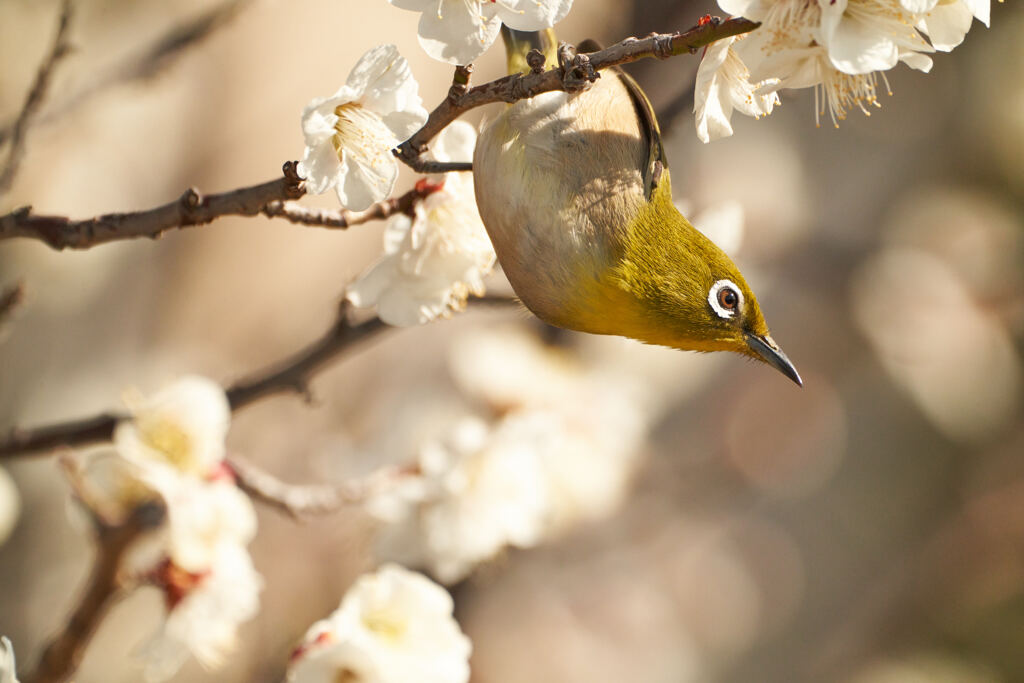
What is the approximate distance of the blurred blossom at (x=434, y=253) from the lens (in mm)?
380

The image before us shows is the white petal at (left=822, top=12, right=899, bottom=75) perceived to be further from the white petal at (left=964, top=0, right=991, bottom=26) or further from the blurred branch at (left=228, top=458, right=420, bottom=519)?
the blurred branch at (left=228, top=458, right=420, bottom=519)

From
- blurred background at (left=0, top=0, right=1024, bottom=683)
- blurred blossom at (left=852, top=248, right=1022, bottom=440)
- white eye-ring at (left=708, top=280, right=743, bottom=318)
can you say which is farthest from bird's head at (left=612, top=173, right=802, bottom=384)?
blurred blossom at (left=852, top=248, right=1022, bottom=440)

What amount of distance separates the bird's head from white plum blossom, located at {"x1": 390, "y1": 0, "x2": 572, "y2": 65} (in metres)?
0.09

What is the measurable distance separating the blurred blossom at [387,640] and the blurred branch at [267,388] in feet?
0.44

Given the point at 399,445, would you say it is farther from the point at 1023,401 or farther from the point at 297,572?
the point at 1023,401

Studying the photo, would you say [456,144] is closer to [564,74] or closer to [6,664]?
[564,74]

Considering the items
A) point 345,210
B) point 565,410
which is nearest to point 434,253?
point 345,210

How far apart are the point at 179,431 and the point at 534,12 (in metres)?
0.32

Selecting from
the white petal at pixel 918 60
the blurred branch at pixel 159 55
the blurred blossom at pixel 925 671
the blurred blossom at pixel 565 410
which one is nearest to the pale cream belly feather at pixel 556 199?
the white petal at pixel 918 60

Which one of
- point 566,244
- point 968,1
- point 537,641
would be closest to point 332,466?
point 537,641

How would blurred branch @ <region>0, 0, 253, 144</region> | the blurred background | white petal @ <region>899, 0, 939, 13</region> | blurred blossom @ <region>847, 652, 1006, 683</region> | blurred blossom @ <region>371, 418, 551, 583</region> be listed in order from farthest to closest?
blurred blossom @ <region>847, 652, 1006, 683</region>, the blurred background, blurred branch @ <region>0, 0, 253, 144</region>, blurred blossom @ <region>371, 418, 551, 583</region>, white petal @ <region>899, 0, 939, 13</region>

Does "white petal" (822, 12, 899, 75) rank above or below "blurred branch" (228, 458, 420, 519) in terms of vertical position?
above

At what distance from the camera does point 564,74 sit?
0.91ft

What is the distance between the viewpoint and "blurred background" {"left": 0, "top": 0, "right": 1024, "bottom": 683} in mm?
838
